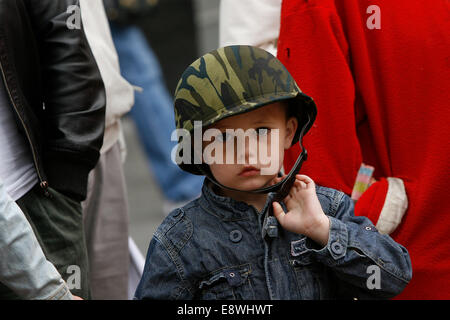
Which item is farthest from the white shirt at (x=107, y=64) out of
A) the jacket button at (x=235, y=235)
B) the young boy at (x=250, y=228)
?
the jacket button at (x=235, y=235)

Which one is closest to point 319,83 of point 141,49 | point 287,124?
point 287,124

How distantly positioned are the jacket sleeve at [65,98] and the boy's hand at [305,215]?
2.98ft

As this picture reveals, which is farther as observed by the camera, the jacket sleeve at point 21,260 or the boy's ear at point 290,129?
the boy's ear at point 290,129

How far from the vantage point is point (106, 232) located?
3.30 m

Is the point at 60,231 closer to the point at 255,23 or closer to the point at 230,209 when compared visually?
the point at 230,209

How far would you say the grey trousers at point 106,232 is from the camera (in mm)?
3264

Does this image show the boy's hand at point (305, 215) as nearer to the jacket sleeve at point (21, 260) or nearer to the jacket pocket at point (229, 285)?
the jacket pocket at point (229, 285)

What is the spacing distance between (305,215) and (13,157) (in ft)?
3.55

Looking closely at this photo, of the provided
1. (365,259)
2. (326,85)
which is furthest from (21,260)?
(326,85)

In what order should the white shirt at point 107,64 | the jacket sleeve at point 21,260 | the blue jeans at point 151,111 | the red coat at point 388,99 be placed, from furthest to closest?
the blue jeans at point 151,111
the white shirt at point 107,64
the red coat at point 388,99
the jacket sleeve at point 21,260

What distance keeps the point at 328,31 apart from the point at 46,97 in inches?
42.6
